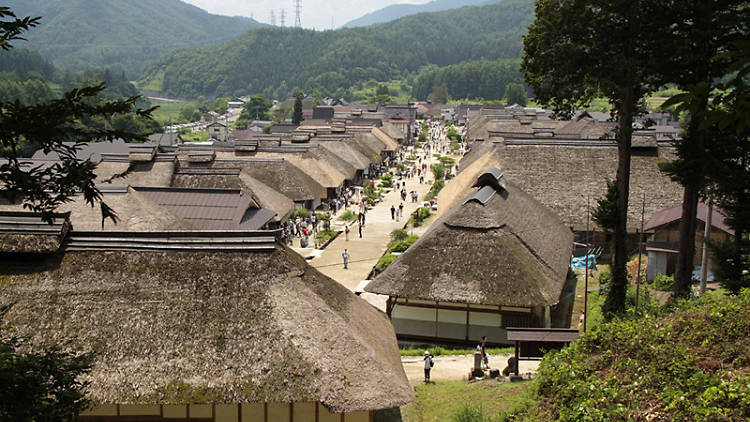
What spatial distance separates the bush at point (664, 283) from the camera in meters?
23.4

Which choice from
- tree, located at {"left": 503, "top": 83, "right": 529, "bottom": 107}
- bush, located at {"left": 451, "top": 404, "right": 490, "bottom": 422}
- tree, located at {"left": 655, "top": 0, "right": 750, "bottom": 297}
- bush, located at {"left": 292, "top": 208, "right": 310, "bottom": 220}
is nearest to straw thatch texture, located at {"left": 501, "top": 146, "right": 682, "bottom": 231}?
tree, located at {"left": 655, "top": 0, "right": 750, "bottom": 297}

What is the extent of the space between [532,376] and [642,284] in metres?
10.4

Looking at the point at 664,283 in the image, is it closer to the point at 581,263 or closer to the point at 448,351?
the point at 581,263

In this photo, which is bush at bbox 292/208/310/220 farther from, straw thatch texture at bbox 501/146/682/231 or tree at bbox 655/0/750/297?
tree at bbox 655/0/750/297

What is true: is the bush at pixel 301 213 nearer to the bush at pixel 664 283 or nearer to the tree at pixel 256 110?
the bush at pixel 664 283

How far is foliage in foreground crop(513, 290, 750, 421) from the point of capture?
29.9 feet

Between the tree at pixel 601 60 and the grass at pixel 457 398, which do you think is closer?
the grass at pixel 457 398

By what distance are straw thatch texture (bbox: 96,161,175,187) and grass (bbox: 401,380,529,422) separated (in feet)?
78.2

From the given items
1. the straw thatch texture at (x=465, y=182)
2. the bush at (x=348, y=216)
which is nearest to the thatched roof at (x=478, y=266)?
the straw thatch texture at (x=465, y=182)

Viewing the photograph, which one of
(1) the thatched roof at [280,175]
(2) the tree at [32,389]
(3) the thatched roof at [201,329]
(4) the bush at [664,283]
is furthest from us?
(1) the thatched roof at [280,175]

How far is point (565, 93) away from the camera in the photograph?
20.7 metres

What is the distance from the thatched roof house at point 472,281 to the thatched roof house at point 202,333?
6759 mm

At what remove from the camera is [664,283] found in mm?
23734

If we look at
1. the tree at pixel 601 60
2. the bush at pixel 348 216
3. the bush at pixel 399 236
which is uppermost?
the tree at pixel 601 60
